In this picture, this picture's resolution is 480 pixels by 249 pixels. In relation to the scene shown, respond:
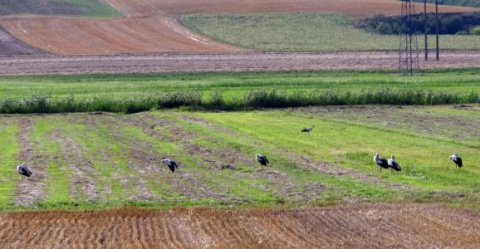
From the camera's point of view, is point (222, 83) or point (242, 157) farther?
point (222, 83)

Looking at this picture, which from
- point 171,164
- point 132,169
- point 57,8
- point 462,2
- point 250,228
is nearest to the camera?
point 250,228

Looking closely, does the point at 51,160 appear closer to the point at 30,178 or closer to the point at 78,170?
the point at 78,170

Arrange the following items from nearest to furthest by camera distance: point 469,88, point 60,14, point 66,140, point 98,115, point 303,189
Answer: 1. point 303,189
2. point 66,140
3. point 98,115
4. point 469,88
5. point 60,14

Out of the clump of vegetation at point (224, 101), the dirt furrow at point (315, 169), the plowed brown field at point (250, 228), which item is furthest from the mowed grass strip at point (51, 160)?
the dirt furrow at point (315, 169)

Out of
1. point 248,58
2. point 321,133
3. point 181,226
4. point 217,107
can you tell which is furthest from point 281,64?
point 181,226

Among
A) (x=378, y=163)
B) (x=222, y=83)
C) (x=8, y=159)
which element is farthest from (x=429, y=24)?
(x=378, y=163)

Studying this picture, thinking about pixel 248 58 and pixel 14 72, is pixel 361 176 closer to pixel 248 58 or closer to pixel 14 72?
pixel 14 72

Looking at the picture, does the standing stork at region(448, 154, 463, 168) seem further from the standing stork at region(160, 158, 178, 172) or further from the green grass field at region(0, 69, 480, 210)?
the standing stork at region(160, 158, 178, 172)
